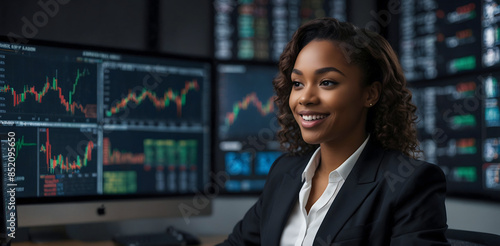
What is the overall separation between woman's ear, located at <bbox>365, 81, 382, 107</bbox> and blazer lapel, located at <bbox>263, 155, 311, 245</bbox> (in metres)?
0.28

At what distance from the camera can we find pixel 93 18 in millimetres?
1894

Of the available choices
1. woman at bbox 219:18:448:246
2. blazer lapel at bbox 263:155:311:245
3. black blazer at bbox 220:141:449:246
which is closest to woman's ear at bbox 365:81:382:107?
woman at bbox 219:18:448:246

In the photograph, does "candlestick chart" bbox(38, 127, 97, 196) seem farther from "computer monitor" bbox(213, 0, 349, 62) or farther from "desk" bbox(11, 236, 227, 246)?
"computer monitor" bbox(213, 0, 349, 62)

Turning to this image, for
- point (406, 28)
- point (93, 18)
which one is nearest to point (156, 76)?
point (93, 18)

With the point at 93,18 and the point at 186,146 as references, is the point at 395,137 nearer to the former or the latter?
the point at 186,146

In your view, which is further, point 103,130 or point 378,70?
point 103,130

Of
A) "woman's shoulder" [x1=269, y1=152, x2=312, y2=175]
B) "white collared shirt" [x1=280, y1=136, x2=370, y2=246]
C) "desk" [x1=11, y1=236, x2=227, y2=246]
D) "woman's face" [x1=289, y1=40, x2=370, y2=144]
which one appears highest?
"woman's face" [x1=289, y1=40, x2=370, y2=144]

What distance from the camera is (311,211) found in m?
1.17

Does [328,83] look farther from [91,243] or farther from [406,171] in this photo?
[91,243]

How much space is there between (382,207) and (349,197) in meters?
0.09

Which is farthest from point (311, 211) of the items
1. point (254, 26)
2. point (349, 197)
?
point (254, 26)

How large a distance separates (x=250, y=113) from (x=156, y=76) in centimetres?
39

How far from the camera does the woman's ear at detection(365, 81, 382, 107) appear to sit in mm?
1156

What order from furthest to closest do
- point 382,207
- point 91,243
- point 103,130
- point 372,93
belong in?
point 91,243, point 103,130, point 372,93, point 382,207
